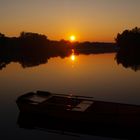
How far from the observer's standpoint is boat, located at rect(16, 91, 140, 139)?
22.4 m

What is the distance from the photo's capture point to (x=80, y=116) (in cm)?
2408

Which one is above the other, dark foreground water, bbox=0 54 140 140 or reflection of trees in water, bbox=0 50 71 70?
reflection of trees in water, bbox=0 50 71 70

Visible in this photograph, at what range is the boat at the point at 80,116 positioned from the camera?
73.6 ft

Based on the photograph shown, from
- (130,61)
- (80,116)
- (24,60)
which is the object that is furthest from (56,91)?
(24,60)

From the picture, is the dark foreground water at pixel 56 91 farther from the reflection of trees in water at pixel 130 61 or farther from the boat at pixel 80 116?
the reflection of trees in water at pixel 130 61

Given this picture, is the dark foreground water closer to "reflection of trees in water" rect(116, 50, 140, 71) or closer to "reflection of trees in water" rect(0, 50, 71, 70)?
"reflection of trees in water" rect(116, 50, 140, 71)

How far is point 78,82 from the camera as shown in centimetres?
4566

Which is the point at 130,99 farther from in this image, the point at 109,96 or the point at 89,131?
the point at 89,131

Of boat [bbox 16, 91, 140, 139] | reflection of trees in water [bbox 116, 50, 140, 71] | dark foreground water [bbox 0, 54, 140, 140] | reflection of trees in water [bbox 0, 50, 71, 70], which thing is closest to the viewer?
boat [bbox 16, 91, 140, 139]

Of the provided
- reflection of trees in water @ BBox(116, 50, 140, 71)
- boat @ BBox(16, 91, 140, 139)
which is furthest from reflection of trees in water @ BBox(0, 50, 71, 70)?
boat @ BBox(16, 91, 140, 139)

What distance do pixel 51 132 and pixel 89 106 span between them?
413 cm

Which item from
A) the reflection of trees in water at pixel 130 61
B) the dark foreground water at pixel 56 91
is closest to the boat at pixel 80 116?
the dark foreground water at pixel 56 91

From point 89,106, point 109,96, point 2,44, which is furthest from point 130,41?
point 89,106

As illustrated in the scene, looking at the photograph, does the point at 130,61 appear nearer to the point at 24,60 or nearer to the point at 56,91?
the point at 24,60
